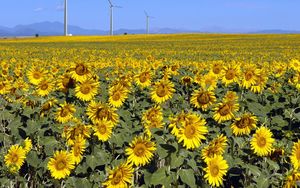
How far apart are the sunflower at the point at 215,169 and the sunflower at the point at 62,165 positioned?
126 centimetres

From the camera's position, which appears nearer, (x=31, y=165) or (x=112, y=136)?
(x=112, y=136)

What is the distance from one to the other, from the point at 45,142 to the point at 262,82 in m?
3.15

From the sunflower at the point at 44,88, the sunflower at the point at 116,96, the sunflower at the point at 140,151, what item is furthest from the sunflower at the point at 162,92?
the sunflower at the point at 140,151

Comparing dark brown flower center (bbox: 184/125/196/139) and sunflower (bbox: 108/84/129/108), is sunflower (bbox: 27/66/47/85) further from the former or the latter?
dark brown flower center (bbox: 184/125/196/139)

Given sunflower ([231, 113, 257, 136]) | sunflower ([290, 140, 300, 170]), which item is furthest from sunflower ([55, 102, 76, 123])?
sunflower ([290, 140, 300, 170])

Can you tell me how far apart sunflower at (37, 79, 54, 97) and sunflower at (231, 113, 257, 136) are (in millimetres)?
2523

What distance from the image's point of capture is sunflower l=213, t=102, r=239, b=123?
4.97 m

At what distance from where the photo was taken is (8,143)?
5844 millimetres

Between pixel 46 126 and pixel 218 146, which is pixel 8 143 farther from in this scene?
pixel 218 146

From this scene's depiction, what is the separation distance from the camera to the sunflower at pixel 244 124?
4637 mm

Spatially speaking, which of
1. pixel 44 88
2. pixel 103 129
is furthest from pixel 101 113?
pixel 44 88

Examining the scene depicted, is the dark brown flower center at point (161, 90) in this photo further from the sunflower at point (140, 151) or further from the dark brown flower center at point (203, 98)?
the sunflower at point (140, 151)

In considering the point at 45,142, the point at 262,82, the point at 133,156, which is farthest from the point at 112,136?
the point at 262,82

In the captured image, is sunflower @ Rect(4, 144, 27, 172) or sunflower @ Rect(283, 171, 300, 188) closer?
sunflower @ Rect(283, 171, 300, 188)
